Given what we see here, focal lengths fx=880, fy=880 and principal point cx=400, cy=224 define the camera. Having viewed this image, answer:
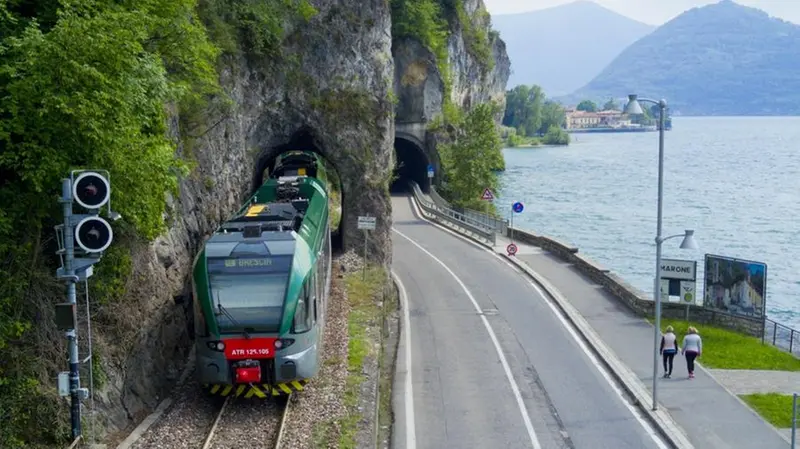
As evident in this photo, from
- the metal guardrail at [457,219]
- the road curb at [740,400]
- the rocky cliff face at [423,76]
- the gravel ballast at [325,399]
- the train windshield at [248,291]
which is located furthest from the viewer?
the rocky cliff face at [423,76]

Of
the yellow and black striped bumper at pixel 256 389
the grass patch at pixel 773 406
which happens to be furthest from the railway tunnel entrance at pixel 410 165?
the yellow and black striped bumper at pixel 256 389

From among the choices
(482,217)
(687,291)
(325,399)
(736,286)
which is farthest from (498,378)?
(482,217)

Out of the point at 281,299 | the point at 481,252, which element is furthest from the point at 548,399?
the point at 481,252

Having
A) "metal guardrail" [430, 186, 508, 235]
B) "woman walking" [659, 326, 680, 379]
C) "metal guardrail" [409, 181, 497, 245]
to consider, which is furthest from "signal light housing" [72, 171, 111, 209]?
"metal guardrail" [430, 186, 508, 235]

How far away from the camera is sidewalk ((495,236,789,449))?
19609 mm

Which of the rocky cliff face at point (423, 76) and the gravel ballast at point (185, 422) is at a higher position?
the rocky cliff face at point (423, 76)

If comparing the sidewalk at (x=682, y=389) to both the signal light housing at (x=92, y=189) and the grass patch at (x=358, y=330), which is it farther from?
the signal light housing at (x=92, y=189)

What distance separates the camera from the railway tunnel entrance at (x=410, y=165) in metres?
79.4

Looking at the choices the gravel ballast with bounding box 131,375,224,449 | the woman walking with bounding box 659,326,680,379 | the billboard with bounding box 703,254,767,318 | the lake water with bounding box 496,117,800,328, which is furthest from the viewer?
the lake water with bounding box 496,117,800,328

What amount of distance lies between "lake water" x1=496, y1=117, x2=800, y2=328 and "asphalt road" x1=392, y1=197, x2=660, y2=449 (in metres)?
14.5

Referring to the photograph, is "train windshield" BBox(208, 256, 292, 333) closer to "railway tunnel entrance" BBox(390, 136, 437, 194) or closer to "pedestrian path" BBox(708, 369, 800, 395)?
"pedestrian path" BBox(708, 369, 800, 395)

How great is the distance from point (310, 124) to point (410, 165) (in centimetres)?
4823

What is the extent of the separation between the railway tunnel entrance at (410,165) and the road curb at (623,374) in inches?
1707

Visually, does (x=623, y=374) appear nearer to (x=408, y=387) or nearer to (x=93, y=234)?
(x=408, y=387)
